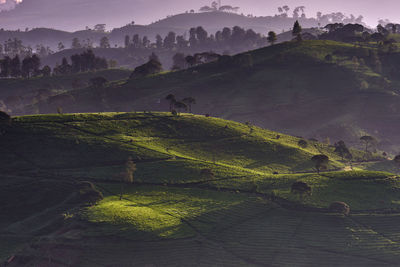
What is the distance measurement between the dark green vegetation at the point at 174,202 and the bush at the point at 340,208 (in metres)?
1.46

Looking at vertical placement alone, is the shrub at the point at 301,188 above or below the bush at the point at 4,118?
below

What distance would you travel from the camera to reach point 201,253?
76.4 metres

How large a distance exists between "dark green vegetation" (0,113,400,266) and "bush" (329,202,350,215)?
1.46m

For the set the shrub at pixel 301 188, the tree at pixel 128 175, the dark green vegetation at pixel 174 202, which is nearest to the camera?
the dark green vegetation at pixel 174 202

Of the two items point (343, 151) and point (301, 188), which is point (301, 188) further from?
point (343, 151)

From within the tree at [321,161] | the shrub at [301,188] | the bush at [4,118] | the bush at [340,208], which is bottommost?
the bush at [340,208]

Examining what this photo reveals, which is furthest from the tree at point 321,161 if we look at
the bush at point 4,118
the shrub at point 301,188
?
the bush at point 4,118

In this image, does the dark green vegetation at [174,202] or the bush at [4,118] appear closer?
the dark green vegetation at [174,202]

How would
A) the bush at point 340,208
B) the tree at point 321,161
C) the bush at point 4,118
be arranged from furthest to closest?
the bush at point 4,118 → the tree at point 321,161 → the bush at point 340,208

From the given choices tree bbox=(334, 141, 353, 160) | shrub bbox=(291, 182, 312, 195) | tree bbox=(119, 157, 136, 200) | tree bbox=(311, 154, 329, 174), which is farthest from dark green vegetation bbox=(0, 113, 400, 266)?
tree bbox=(334, 141, 353, 160)

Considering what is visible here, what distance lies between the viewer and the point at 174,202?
9494 centimetres

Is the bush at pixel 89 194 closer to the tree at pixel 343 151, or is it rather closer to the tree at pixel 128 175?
the tree at pixel 128 175

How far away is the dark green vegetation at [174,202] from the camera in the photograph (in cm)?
7606

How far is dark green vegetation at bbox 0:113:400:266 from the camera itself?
250 feet
